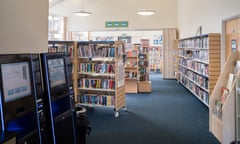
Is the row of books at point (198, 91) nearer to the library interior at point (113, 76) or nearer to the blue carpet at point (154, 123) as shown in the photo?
the library interior at point (113, 76)

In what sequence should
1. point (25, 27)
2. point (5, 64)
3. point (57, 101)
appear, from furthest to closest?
point (25, 27)
point (57, 101)
point (5, 64)

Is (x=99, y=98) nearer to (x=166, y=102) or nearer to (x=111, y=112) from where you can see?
(x=111, y=112)

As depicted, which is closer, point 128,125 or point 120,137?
point 120,137

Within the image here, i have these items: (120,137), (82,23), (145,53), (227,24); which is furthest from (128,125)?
(82,23)

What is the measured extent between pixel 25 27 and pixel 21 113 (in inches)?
53.9

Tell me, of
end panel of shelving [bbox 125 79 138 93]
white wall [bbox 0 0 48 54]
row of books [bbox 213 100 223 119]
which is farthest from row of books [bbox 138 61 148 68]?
white wall [bbox 0 0 48 54]

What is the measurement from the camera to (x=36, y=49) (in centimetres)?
315

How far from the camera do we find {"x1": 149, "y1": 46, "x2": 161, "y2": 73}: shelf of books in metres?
15.2

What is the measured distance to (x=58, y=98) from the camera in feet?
8.52

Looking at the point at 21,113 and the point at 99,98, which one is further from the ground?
the point at 21,113

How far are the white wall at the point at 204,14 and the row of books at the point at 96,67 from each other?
278cm

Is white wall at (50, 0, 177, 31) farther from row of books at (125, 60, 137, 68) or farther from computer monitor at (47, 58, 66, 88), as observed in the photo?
computer monitor at (47, 58, 66, 88)

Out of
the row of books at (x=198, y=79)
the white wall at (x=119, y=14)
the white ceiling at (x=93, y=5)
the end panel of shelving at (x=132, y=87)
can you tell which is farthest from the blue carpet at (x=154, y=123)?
the white ceiling at (x=93, y=5)

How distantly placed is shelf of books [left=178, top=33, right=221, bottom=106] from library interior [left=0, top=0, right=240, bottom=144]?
0.02 m
